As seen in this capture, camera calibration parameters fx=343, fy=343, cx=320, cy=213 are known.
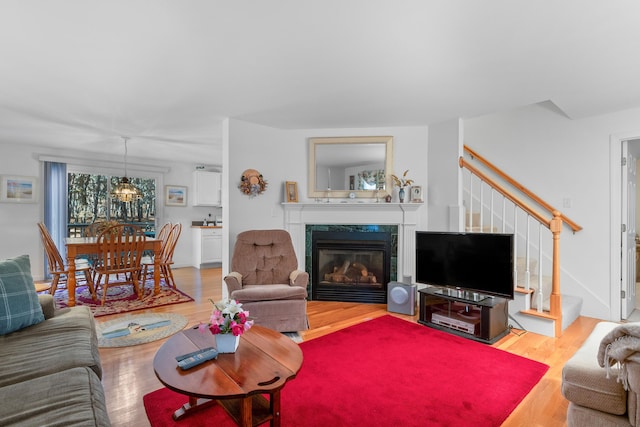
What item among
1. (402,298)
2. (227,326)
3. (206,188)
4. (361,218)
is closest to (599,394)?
(227,326)

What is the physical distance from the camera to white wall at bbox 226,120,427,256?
13.3 ft

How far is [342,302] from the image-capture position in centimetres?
418

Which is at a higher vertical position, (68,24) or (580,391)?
(68,24)

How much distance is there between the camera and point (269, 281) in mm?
3467

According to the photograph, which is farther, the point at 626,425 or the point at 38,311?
the point at 38,311

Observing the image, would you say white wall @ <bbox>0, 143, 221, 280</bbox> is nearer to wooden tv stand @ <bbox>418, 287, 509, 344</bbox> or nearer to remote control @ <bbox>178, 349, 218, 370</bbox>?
remote control @ <bbox>178, 349, 218, 370</bbox>

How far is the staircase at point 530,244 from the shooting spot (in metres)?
3.09

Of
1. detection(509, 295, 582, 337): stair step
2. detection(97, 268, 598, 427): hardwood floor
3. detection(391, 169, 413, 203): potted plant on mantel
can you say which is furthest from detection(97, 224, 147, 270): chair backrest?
detection(509, 295, 582, 337): stair step

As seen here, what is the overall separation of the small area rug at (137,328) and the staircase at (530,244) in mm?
3285

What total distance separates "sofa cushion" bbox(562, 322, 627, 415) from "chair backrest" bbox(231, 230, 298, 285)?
8.01 ft

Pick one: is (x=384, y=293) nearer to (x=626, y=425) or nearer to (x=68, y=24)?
(x=626, y=425)

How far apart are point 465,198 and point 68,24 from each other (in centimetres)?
429

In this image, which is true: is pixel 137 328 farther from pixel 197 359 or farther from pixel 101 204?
pixel 101 204

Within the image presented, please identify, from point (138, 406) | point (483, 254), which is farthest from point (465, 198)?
point (138, 406)
